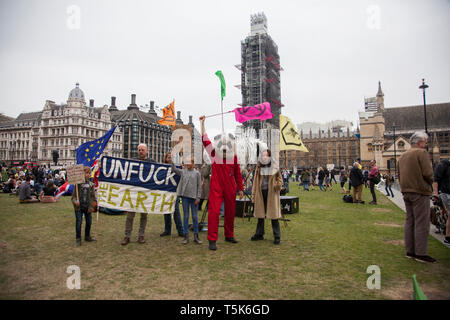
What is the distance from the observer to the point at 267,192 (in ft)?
20.6

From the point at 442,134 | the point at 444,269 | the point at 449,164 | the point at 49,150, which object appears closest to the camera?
the point at 444,269

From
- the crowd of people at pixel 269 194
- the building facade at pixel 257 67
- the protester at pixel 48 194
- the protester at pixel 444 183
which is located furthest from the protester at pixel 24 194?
the building facade at pixel 257 67

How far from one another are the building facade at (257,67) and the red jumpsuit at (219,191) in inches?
2633

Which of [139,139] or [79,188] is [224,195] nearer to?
[79,188]

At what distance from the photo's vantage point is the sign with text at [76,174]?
6.02m

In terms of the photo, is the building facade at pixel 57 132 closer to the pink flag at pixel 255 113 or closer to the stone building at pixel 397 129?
the stone building at pixel 397 129

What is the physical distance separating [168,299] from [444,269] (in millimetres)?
4534

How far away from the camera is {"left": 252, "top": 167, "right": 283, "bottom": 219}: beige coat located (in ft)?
19.8

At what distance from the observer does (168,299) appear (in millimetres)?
3242

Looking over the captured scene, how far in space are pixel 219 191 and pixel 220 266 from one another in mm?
1758

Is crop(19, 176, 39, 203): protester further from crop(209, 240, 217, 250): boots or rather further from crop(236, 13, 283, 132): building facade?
crop(236, 13, 283, 132): building facade

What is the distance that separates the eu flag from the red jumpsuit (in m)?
3.63

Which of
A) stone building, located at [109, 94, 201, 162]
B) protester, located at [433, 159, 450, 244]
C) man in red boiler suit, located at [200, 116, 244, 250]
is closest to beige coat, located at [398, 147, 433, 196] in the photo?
protester, located at [433, 159, 450, 244]
